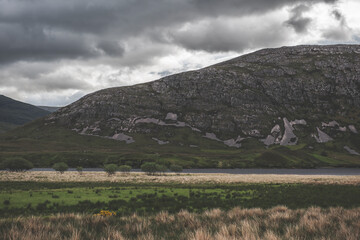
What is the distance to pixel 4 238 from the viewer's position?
9.15 metres

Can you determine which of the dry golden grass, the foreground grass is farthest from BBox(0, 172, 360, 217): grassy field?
the dry golden grass

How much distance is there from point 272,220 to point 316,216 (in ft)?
9.83

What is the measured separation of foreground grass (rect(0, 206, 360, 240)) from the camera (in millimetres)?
9625

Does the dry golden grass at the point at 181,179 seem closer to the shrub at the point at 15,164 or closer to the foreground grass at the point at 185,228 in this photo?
the shrub at the point at 15,164

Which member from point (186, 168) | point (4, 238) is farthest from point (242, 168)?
point (4, 238)

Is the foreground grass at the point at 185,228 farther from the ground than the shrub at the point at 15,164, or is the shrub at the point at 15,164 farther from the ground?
the foreground grass at the point at 185,228

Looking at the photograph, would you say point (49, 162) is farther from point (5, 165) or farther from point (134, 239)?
point (134, 239)

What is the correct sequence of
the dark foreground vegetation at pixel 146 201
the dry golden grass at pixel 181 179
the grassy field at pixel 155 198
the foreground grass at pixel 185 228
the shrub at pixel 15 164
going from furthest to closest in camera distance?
the shrub at pixel 15 164 < the dry golden grass at pixel 181 179 < the grassy field at pixel 155 198 < the dark foreground vegetation at pixel 146 201 < the foreground grass at pixel 185 228

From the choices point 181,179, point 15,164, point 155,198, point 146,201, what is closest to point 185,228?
point 146,201

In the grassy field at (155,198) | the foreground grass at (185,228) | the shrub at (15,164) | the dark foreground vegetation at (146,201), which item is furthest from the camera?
the shrub at (15,164)

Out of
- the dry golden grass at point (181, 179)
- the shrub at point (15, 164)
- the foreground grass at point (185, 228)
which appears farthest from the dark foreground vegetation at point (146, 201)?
the shrub at point (15, 164)

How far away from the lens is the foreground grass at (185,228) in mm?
9625

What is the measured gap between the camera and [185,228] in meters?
11.7

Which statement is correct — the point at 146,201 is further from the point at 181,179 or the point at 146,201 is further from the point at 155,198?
the point at 181,179
